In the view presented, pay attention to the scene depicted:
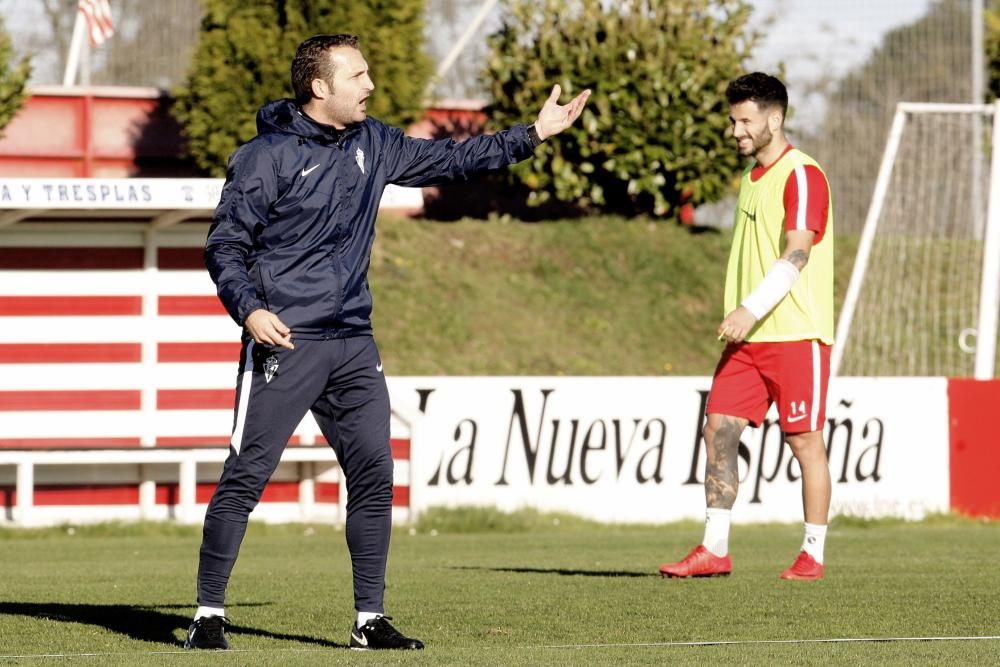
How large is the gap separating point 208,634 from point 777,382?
3.24m

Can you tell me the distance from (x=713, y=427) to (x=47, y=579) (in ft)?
10.4

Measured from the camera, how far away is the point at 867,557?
9977mm

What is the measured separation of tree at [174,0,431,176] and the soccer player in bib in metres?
13.2

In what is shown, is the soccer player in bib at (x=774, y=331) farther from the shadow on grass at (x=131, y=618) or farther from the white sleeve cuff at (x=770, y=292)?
the shadow on grass at (x=131, y=618)

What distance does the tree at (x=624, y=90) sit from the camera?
73.3 ft

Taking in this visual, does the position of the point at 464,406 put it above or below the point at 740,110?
below

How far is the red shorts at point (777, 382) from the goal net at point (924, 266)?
13.0 m

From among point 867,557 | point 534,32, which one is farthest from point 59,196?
point 534,32

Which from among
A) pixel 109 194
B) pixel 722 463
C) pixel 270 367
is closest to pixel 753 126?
pixel 722 463

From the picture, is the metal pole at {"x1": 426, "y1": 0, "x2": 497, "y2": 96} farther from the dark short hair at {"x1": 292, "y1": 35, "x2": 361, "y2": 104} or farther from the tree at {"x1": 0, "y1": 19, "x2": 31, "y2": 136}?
the dark short hair at {"x1": 292, "y1": 35, "x2": 361, "y2": 104}

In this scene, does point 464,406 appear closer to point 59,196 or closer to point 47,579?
point 59,196

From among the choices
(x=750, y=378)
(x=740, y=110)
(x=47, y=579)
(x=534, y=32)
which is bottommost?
(x=47, y=579)

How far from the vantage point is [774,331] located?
8172 millimetres

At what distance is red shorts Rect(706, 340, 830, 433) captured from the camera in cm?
814
